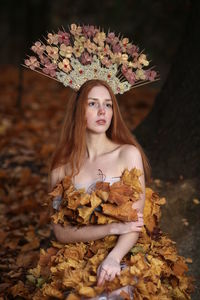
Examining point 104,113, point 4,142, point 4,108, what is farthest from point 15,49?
point 104,113

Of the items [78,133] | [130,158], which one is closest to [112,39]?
[78,133]

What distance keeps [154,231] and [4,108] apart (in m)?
4.79

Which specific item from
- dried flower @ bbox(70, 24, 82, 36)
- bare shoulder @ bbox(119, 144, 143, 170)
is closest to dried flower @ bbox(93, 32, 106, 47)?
dried flower @ bbox(70, 24, 82, 36)

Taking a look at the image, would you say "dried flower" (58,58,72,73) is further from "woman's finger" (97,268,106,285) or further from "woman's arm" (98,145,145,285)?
"woman's finger" (97,268,106,285)

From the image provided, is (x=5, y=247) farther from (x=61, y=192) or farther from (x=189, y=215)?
(x=189, y=215)

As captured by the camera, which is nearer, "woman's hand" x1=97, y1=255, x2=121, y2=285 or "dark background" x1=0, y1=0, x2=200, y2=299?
"woman's hand" x1=97, y1=255, x2=121, y2=285

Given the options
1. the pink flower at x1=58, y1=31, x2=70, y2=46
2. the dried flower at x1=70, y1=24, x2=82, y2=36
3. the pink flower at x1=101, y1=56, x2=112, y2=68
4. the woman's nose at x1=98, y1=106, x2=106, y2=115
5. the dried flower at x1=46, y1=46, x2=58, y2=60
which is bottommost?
the woman's nose at x1=98, y1=106, x2=106, y2=115

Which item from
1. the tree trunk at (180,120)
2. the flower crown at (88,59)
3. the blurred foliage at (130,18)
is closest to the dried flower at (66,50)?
the flower crown at (88,59)

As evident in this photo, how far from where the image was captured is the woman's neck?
2.58 meters

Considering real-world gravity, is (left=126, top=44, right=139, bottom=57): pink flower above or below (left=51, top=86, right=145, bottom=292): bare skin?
above

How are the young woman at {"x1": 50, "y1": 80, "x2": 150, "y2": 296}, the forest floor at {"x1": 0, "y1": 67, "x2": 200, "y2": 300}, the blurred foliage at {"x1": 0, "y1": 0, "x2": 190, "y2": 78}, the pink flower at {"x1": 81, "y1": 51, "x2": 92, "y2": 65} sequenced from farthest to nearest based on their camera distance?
1. the blurred foliage at {"x1": 0, "y1": 0, "x2": 190, "y2": 78}
2. the forest floor at {"x1": 0, "y1": 67, "x2": 200, "y2": 300}
3. the pink flower at {"x1": 81, "y1": 51, "x2": 92, "y2": 65}
4. the young woman at {"x1": 50, "y1": 80, "x2": 150, "y2": 296}

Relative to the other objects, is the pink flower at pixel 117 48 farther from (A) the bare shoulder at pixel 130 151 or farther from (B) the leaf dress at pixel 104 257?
(B) the leaf dress at pixel 104 257

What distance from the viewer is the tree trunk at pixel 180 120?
3.39 meters

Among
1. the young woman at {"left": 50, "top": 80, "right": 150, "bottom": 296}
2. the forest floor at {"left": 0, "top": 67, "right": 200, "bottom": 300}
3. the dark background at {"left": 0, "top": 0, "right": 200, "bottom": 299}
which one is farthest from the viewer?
the dark background at {"left": 0, "top": 0, "right": 200, "bottom": 299}
